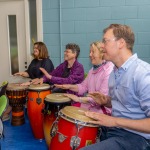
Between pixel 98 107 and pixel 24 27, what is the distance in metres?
2.42

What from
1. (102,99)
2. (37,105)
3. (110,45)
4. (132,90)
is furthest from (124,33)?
(37,105)

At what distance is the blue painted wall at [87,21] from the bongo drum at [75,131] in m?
2.17

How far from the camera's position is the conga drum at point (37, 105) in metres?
2.56

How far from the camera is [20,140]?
2641 millimetres

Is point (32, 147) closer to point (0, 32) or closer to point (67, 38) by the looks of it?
point (67, 38)

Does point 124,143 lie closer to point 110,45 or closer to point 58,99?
point 110,45

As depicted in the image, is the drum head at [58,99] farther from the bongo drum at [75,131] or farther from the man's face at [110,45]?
the man's face at [110,45]

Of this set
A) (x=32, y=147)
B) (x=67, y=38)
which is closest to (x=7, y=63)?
(x=67, y=38)

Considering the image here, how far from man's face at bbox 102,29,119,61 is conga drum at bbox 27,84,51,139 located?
1.31m

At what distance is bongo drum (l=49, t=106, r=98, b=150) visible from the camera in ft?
4.81

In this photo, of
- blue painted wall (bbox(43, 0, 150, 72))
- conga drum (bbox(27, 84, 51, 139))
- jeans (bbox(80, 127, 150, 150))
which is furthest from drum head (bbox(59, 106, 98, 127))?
blue painted wall (bbox(43, 0, 150, 72))

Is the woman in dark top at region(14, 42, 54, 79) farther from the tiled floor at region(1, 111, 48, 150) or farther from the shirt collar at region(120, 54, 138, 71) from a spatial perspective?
the shirt collar at region(120, 54, 138, 71)

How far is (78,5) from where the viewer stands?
11.5 ft

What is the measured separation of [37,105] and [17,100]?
0.48 metres
